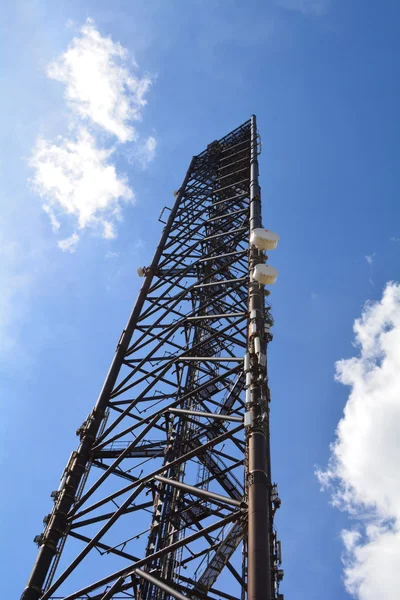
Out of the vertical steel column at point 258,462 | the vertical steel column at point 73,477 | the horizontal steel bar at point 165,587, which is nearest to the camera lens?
the horizontal steel bar at point 165,587

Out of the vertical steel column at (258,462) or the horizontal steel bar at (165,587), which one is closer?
the horizontal steel bar at (165,587)

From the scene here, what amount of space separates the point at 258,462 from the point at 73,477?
4.52 metres

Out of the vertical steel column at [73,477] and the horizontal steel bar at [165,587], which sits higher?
the vertical steel column at [73,477]

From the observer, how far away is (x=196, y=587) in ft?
30.3

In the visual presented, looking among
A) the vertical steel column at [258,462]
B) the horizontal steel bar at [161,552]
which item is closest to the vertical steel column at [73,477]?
the horizontal steel bar at [161,552]

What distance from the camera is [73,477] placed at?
10.3 m

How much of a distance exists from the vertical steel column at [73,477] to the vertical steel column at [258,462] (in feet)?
13.0

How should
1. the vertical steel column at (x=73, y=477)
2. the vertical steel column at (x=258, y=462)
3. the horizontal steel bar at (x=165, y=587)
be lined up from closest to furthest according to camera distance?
1. the horizontal steel bar at (x=165, y=587)
2. the vertical steel column at (x=258, y=462)
3. the vertical steel column at (x=73, y=477)

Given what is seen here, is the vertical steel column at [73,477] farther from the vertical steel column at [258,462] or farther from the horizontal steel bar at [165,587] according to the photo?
the vertical steel column at [258,462]

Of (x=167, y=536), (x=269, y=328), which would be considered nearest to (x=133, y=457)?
(x=167, y=536)

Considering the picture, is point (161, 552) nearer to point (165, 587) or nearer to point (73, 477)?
point (165, 587)

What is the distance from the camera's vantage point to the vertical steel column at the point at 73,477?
888 centimetres

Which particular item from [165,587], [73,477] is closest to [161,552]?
[165,587]

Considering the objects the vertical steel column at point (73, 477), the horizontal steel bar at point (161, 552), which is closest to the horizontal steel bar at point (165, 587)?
the horizontal steel bar at point (161, 552)
